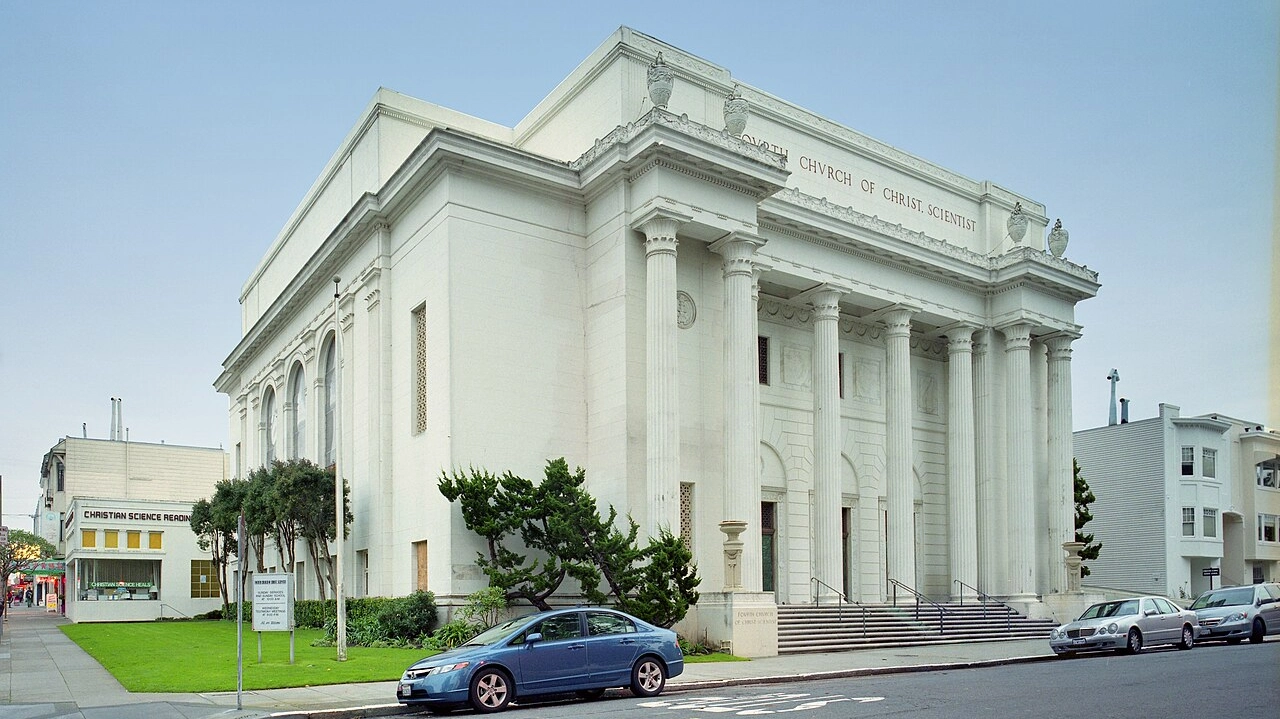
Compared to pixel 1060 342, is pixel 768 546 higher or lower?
lower

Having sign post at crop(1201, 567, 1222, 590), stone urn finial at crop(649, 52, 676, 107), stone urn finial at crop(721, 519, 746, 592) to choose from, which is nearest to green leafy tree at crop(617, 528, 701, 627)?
stone urn finial at crop(721, 519, 746, 592)

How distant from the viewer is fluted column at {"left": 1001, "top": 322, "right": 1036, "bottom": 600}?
132ft

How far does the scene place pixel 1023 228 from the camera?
4175 cm

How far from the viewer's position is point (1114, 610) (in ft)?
87.6

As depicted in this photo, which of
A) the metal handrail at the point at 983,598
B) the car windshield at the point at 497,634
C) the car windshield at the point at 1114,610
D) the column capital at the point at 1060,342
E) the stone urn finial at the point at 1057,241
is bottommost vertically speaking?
the metal handrail at the point at 983,598

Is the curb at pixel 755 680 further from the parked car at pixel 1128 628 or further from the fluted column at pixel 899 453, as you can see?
the fluted column at pixel 899 453

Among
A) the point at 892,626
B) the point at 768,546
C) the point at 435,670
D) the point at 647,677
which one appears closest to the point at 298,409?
the point at 768,546

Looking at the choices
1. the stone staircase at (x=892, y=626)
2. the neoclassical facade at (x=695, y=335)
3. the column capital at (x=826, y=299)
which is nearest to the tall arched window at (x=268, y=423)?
the neoclassical facade at (x=695, y=335)

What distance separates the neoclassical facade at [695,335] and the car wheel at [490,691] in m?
12.0

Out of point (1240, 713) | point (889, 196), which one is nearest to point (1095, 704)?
point (1240, 713)

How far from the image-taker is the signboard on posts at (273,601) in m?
19.0

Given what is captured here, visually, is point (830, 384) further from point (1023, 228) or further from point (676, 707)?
point (676, 707)

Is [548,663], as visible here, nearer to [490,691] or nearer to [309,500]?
[490,691]

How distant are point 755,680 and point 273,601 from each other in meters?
9.19
